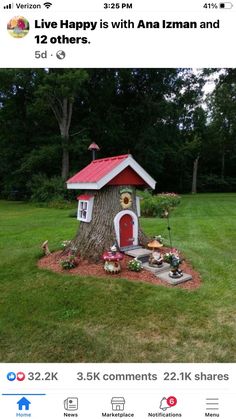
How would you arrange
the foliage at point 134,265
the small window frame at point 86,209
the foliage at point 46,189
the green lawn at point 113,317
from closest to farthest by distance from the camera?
1. the green lawn at point 113,317
2. the foliage at point 134,265
3. the small window frame at point 86,209
4. the foliage at point 46,189

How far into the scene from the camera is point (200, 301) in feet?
15.8

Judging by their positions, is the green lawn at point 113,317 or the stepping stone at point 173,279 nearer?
the green lawn at point 113,317

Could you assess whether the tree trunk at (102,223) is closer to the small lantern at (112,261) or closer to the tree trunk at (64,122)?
the small lantern at (112,261)

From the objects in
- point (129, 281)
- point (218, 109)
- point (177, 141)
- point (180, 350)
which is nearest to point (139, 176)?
point (129, 281)

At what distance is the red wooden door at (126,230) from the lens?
6.26m

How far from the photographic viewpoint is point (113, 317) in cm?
444
